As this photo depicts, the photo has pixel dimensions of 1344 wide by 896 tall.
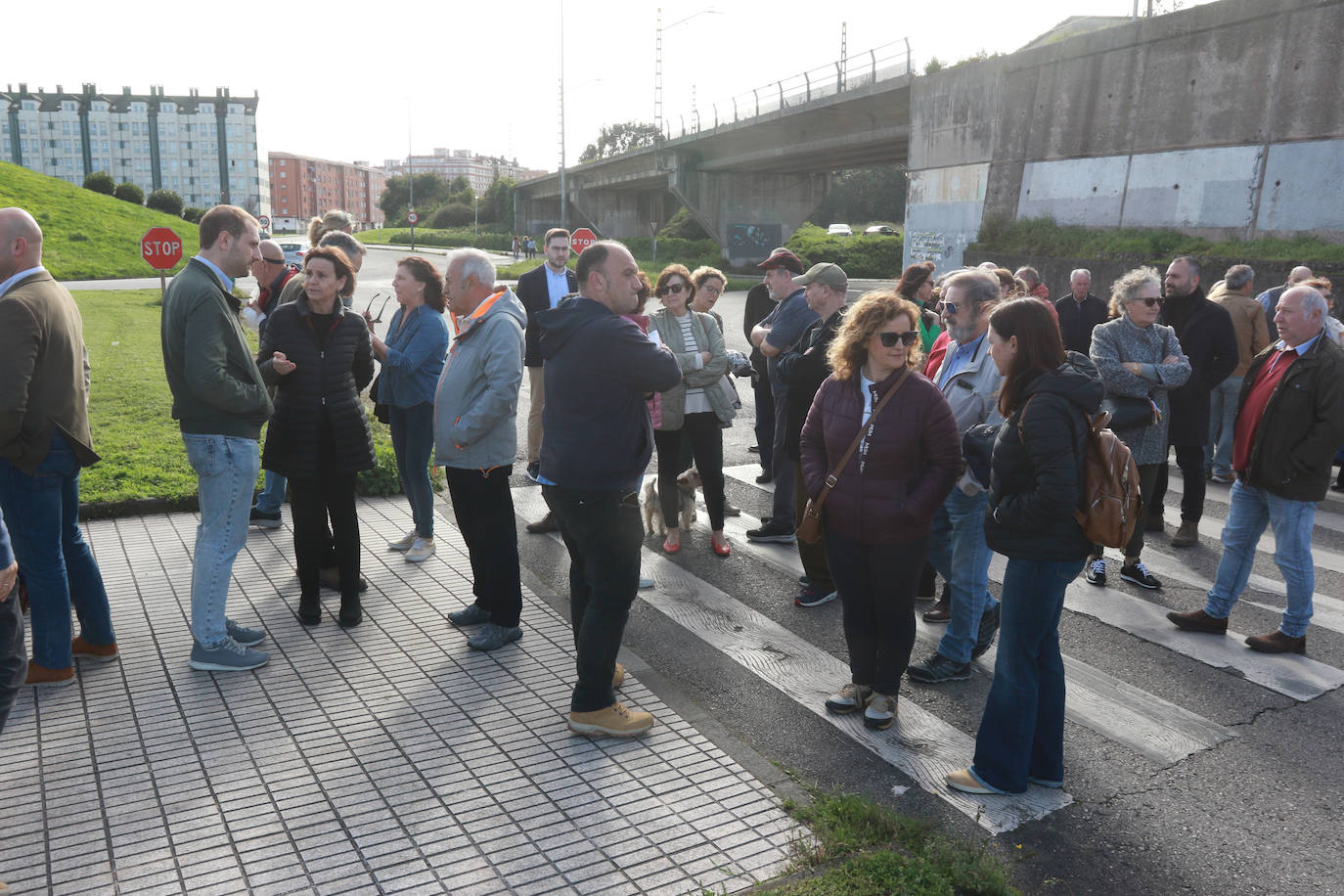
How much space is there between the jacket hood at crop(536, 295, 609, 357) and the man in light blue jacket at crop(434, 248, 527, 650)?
993 millimetres

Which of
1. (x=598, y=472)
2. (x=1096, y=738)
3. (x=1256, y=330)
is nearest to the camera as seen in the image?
(x=598, y=472)

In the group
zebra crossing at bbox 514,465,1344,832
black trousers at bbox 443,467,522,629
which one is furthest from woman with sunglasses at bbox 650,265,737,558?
black trousers at bbox 443,467,522,629

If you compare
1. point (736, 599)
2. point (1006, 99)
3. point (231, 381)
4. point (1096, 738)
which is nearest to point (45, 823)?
point (231, 381)

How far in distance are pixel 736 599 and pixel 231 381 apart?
327cm

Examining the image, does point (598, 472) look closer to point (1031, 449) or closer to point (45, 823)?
point (1031, 449)

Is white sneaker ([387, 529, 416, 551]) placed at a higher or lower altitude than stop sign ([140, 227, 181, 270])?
lower

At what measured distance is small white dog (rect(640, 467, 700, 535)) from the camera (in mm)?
7133

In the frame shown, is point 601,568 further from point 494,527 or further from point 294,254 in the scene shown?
point 294,254

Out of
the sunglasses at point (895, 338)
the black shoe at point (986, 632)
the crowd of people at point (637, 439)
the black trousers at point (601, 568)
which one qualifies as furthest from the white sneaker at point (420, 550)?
the sunglasses at point (895, 338)

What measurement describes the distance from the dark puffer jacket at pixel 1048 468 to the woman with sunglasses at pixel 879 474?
18.7 inches

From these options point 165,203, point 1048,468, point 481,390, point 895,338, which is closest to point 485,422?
point 481,390

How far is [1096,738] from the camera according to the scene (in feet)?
13.9

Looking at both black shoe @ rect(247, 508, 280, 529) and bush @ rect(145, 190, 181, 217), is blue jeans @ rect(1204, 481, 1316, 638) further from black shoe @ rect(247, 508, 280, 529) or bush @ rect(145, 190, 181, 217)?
bush @ rect(145, 190, 181, 217)

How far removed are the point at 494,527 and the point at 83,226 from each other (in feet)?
154
